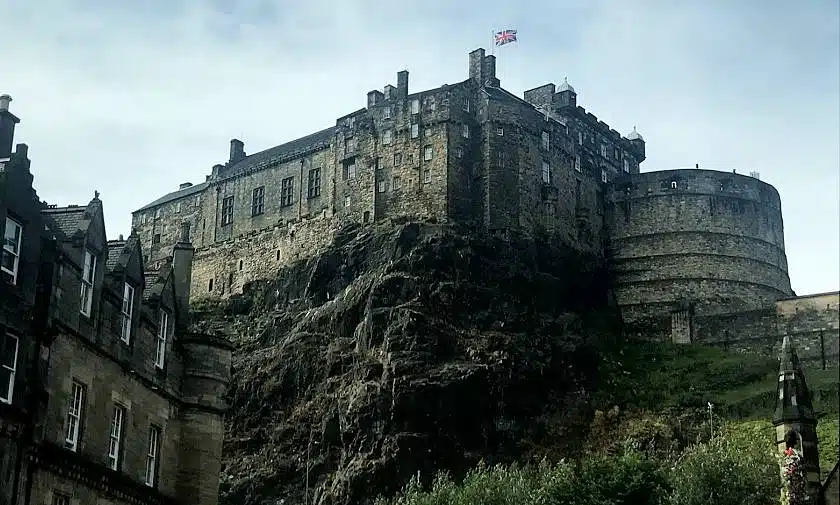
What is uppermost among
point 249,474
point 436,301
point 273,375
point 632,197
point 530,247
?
point 632,197

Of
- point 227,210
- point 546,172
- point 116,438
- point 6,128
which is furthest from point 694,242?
point 6,128

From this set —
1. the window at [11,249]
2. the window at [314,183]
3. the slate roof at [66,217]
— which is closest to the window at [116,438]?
the slate roof at [66,217]

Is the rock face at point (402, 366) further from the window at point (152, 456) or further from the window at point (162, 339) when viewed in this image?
the window at point (162, 339)

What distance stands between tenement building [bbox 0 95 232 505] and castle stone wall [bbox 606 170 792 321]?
4447 cm

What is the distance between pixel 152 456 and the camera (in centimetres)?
2867

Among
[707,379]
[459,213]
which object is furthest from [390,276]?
[707,379]

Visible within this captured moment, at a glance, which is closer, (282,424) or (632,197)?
(282,424)

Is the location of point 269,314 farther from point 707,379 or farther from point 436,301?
point 707,379

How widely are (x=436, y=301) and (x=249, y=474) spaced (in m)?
12.8

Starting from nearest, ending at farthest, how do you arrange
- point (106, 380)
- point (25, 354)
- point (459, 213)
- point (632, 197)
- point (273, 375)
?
point (25, 354) → point (106, 380) → point (273, 375) → point (459, 213) → point (632, 197)

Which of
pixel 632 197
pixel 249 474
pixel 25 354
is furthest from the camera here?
pixel 632 197

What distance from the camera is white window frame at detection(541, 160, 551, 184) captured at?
69062 millimetres

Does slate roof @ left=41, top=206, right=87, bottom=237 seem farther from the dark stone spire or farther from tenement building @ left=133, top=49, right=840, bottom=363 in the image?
tenement building @ left=133, top=49, right=840, bottom=363

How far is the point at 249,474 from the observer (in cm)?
5288
